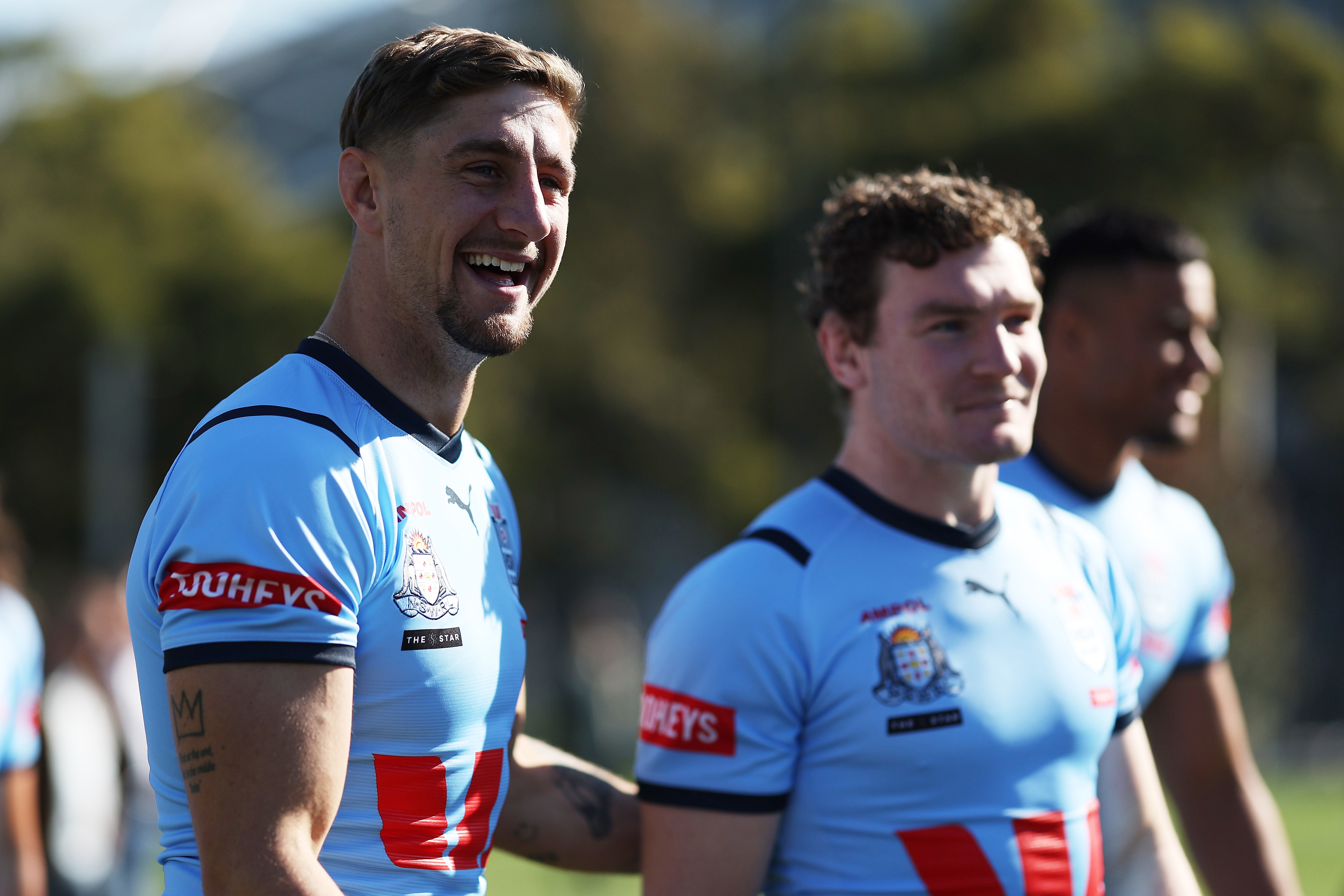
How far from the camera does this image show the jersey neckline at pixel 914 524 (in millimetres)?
3398

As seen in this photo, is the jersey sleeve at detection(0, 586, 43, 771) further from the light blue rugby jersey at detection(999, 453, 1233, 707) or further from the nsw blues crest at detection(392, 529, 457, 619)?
the light blue rugby jersey at detection(999, 453, 1233, 707)

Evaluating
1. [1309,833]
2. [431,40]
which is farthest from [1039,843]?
[1309,833]

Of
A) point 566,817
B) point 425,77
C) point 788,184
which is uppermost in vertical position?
point 788,184

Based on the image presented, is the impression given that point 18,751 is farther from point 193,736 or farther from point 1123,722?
point 1123,722

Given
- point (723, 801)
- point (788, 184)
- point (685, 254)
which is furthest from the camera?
point (685, 254)

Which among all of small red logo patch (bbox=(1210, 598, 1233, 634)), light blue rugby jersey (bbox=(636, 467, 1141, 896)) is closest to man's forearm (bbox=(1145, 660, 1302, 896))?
small red logo patch (bbox=(1210, 598, 1233, 634))

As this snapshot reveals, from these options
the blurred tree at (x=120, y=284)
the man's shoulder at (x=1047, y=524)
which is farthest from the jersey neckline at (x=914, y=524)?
the blurred tree at (x=120, y=284)

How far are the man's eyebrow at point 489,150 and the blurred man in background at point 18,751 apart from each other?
116 inches

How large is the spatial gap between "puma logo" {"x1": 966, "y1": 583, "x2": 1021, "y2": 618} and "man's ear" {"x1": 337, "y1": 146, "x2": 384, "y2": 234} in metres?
1.49

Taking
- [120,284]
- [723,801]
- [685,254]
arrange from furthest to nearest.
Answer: [685,254] < [120,284] < [723,801]

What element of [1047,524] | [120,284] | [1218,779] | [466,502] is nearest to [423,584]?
[466,502]

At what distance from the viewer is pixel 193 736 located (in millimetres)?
2289

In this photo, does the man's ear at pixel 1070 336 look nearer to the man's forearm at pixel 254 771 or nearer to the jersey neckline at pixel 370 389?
the jersey neckline at pixel 370 389

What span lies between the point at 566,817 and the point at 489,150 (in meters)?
1.51
